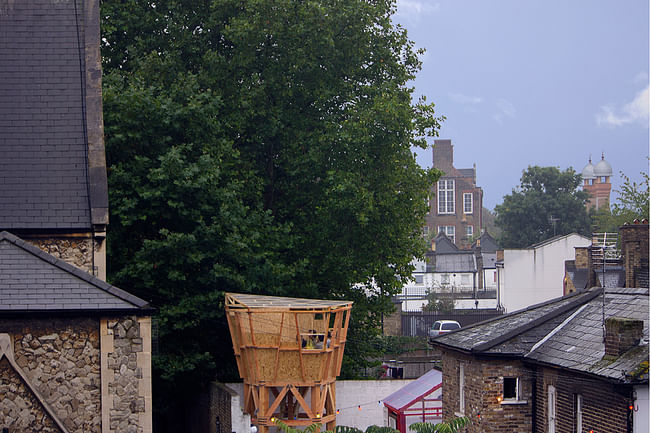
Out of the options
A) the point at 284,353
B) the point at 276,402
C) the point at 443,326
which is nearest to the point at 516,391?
the point at 284,353

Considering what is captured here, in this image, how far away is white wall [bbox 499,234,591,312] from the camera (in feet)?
215

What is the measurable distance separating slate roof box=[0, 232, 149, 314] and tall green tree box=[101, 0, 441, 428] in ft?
29.7

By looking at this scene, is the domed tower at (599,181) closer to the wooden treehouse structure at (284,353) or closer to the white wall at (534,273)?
the white wall at (534,273)

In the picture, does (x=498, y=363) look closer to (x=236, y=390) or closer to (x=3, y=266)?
(x=236, y=390)

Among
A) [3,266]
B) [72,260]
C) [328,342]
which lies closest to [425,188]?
[328,342]

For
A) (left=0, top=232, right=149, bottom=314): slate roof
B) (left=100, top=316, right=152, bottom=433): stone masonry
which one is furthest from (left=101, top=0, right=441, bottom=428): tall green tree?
(left=100, top=316, right=152, bottom=433): stone masonry

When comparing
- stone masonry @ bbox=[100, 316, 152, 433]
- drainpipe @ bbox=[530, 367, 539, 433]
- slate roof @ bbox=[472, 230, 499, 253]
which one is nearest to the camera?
stone masonry @ bbox=[100, 316, 152, 433]

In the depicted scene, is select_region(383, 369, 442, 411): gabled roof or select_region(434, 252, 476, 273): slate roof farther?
select_region(434, 252, 476, 273): slate roof

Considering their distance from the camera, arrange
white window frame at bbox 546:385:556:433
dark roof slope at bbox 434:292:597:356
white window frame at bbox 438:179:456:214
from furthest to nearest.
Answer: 1. white window frame at bbox 438:179:456:214
2. dark roof slope at bbox 434:292:597:356
3. white window frame at bbox 546:385:556:433

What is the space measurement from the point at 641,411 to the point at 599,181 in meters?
143

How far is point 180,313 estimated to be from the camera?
90.5ft

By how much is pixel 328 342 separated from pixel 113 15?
51.1ft

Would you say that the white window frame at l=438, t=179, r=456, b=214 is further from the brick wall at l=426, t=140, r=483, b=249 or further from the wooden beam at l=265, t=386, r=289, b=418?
the wooden beam at l=265, t=386, r=289, b=418

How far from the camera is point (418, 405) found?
97.7ft
